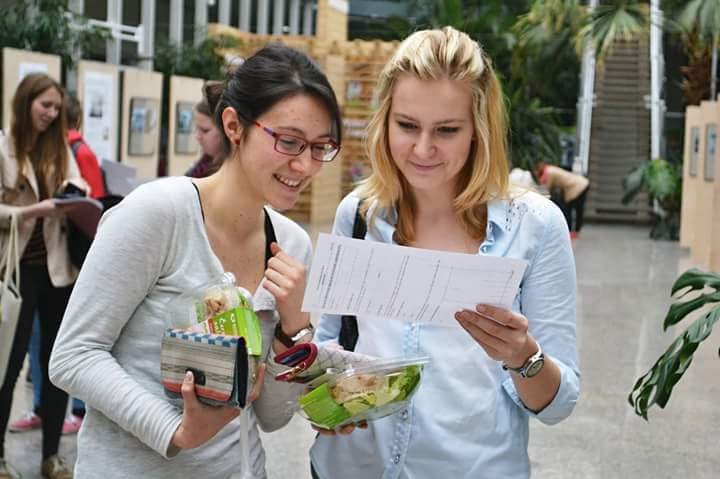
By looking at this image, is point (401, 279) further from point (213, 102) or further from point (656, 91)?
point (656, 91)

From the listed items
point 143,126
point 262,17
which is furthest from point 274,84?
point 262,17

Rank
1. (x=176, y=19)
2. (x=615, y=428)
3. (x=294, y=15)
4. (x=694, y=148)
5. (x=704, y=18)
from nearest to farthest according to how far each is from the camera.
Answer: (x=615, y=428), (x=704, y=18), (x=694, y=148), (x=176, y=19), (x=294, y=15)

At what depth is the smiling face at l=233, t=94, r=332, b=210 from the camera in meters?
2.07

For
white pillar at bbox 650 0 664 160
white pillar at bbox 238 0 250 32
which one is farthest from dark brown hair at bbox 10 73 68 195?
white pillar at bbox 650 0 664 160

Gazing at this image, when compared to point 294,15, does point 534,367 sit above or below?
below

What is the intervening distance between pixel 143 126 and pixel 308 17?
44.4 feet

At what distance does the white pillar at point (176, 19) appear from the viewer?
19.0 meters

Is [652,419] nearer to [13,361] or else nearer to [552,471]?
[552,471]

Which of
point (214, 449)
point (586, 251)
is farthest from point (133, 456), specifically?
point (586, 251)

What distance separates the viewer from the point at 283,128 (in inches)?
81.8

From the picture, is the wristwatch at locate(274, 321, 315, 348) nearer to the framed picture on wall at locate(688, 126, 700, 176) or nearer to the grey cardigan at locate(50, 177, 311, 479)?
the grey cardigan at locate(50, 177, 311, 479)

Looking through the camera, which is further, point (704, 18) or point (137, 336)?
point (704, 18)

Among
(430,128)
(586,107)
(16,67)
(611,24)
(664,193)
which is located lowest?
(664,193)

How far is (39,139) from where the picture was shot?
5223 millimetres
